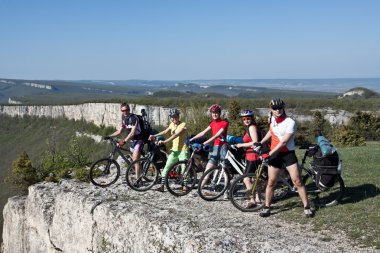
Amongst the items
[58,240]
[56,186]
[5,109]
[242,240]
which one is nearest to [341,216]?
[242,240]

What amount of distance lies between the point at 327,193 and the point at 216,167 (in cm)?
253

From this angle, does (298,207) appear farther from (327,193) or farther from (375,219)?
(375,219)

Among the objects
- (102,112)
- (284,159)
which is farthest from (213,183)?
(102,112)

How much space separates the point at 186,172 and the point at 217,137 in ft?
4.49

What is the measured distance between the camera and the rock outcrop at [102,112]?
48528 mm

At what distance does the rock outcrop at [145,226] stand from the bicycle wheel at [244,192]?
0.69ft

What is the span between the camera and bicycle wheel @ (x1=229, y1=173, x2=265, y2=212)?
9.07 meters

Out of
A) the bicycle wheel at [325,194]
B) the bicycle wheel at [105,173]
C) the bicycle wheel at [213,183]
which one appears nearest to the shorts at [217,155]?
the bicycle wheel at [213,183]

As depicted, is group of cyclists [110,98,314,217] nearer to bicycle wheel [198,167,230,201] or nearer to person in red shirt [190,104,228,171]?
person in red shirt [190,104,228,171]

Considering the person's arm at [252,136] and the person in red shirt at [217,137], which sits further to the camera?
the person in red shirt at [217,137]

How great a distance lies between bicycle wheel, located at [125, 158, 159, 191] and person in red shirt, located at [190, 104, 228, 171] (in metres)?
1.94

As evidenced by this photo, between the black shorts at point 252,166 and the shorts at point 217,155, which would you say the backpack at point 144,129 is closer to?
the shorts at point 217,155

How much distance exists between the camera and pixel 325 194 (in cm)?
989

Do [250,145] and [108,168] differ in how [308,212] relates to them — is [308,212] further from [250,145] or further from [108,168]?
[108,168]
